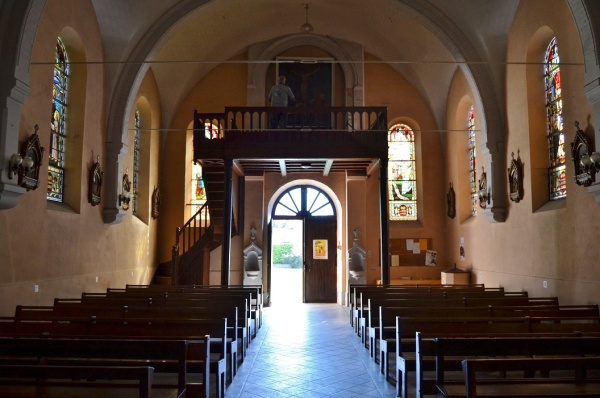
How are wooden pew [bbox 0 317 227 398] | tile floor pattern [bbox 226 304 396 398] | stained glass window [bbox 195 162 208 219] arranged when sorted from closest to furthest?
wooden pew [bbox 0 317 227 398], tile floor pattern [bbox 226 304 396 398], stained glass window [bbox 195 162 208 219]

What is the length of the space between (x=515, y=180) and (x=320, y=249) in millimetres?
6739

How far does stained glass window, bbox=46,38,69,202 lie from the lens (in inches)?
336

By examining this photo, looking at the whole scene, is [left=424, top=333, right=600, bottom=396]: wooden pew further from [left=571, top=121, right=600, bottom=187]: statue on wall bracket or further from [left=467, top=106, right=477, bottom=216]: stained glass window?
[left=467, top=106, right=477, bottom=216]: stained glass window

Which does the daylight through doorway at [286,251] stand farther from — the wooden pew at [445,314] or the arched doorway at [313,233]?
the wooden pew at [445,314]

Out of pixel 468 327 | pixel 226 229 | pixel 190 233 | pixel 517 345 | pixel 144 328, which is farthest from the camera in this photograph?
pixel 190 233

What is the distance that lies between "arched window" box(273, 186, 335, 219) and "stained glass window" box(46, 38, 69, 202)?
23.1 ft

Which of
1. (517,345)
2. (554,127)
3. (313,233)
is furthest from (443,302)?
(313,233)

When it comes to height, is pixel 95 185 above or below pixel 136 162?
below

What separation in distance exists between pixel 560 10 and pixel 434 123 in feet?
20.7

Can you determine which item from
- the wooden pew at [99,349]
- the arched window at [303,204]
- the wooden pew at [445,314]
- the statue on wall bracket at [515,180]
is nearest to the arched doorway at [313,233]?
the arched window at [303,204]

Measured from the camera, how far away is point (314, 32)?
14.0m

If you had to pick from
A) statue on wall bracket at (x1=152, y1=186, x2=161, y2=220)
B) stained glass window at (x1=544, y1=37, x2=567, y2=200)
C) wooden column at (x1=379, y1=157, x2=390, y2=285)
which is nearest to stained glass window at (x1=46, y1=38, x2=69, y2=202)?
statue on wall bracket at (x1=152, y1=186, x2=161, y2=220)

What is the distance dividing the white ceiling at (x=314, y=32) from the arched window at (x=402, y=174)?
115 cm

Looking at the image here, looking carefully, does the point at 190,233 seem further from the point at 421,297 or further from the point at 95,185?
the point at 421,297
